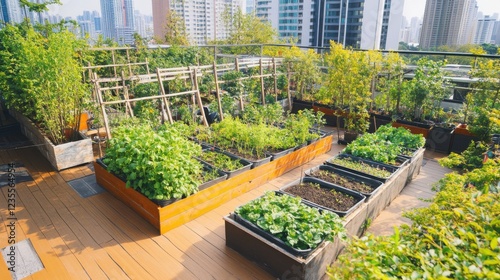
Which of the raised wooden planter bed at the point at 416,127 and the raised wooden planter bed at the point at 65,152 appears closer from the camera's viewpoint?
the raised wooden planter bed at the point at 65,152

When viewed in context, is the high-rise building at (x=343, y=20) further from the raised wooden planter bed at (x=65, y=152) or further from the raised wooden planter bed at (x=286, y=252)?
the raised wooden planter bed at (x=286, y=252)

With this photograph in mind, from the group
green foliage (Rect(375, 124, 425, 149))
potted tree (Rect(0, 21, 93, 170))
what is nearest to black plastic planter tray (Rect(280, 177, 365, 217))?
green foliage (Rect(375, 124, 425, 149))

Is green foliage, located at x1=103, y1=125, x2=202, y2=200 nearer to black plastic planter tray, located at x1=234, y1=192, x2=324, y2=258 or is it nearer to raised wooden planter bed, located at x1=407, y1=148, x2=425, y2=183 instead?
black plastic planter tray, located at x1=234, y1=192, x2=324, y2=258

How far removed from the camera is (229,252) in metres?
3.04

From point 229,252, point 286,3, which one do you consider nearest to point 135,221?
point 229,252

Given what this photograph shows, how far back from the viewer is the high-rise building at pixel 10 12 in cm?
593

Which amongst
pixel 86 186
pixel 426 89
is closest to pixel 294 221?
pixel 86 186

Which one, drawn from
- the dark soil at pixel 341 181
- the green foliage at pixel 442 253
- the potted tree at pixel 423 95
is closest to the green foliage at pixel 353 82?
the potted tree at pixel 423 95

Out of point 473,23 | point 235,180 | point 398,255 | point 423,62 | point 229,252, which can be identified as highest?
point 473,23

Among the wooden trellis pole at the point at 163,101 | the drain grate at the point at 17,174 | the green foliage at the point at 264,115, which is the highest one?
the wooden trellis pole at the point at 163,101

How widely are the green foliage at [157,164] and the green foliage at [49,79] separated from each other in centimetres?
157

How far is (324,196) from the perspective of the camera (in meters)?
3.48

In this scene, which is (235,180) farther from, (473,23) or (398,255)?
(473,23)

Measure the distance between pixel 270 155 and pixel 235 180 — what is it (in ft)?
2.65
